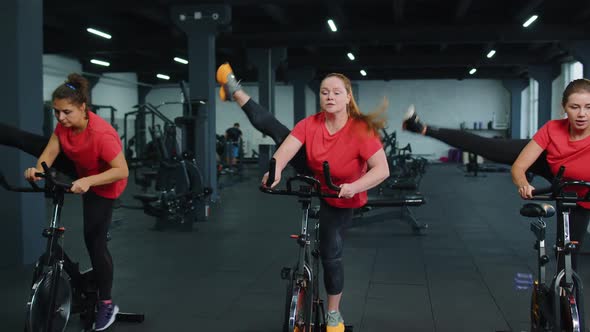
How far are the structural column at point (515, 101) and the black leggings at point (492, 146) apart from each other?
17187mm

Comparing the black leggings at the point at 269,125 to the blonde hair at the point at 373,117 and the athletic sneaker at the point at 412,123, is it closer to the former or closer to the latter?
the blonde hair at the point at 373,117

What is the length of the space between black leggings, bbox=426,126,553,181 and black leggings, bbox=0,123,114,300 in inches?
66.8

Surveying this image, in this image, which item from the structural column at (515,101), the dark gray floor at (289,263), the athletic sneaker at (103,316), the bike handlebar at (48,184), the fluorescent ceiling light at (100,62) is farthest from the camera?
the structural column at (515,101)

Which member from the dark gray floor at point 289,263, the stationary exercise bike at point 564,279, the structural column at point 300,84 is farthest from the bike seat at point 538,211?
the structural column at point 300,84

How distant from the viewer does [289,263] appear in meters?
4.61

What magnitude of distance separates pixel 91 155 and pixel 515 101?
1856cm

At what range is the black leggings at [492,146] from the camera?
8.34 ft

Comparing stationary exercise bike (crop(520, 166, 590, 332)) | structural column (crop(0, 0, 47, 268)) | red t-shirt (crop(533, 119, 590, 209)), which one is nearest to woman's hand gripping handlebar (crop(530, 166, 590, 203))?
stationary exercise bike (crop(520, 166, 590, 332))

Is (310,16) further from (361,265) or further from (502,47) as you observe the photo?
(361,265)

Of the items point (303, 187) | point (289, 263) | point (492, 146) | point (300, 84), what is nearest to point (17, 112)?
point (289, 263)

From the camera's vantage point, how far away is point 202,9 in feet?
27.0

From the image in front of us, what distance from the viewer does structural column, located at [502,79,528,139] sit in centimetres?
1869

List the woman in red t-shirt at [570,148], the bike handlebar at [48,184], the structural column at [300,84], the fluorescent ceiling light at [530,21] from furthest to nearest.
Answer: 1. the structural column at [300,84]
2. the fluorescent ceiling light at [530,21]
3. the bike handlebar at [48,184]
4. the woman in red t-shirt at [570,148]

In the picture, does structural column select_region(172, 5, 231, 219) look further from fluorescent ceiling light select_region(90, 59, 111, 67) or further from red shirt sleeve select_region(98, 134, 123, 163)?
fluorescent ceiling light select_region(90, 59, 111, 67)
